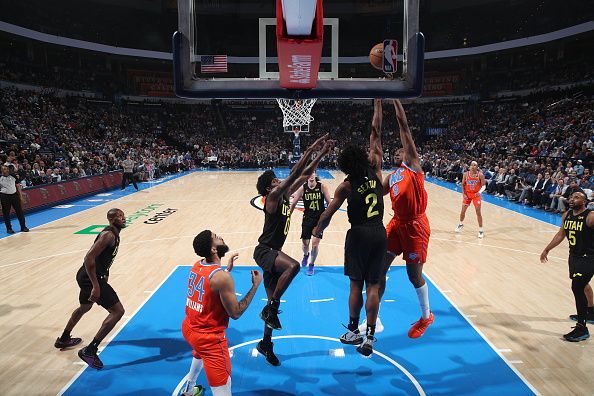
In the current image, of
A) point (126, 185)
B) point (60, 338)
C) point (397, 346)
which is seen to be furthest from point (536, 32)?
point (60, 338)

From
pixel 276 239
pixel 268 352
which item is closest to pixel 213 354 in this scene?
pixel 268 352

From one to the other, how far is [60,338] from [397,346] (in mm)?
3943

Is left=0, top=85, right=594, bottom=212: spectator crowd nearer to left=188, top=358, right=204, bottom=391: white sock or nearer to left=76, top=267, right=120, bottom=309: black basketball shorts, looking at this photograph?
left=76, top=267, right=120, bottom=309: black basketball shorts

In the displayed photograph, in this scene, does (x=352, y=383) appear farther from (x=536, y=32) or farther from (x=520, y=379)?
(x=536, y=32)

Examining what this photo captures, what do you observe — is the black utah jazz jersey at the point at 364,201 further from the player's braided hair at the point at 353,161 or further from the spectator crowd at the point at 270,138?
Answer: the spectator crowd at the point at 270,138

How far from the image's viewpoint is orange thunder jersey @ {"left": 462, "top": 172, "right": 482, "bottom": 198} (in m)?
10.6

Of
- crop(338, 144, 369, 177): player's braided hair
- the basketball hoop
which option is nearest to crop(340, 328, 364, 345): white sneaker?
crop(338, 144, 369, 177): player's braided hair

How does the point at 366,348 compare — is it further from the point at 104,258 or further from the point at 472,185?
the point at 472,185

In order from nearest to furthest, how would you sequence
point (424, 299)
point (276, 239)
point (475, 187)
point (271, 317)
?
point (271, 317) → point (276, 239) → point (424, 299) → point (475, 187)

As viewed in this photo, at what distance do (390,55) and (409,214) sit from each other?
1.72 m

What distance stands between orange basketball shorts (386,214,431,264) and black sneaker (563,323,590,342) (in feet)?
7.21

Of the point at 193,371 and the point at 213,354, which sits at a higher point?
the point at 213,354

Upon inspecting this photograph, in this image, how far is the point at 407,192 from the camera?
4605 millimetres

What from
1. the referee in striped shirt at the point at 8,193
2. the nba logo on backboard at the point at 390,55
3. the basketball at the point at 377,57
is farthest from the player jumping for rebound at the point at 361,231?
the referee in striped shirt at the point at 8,193
